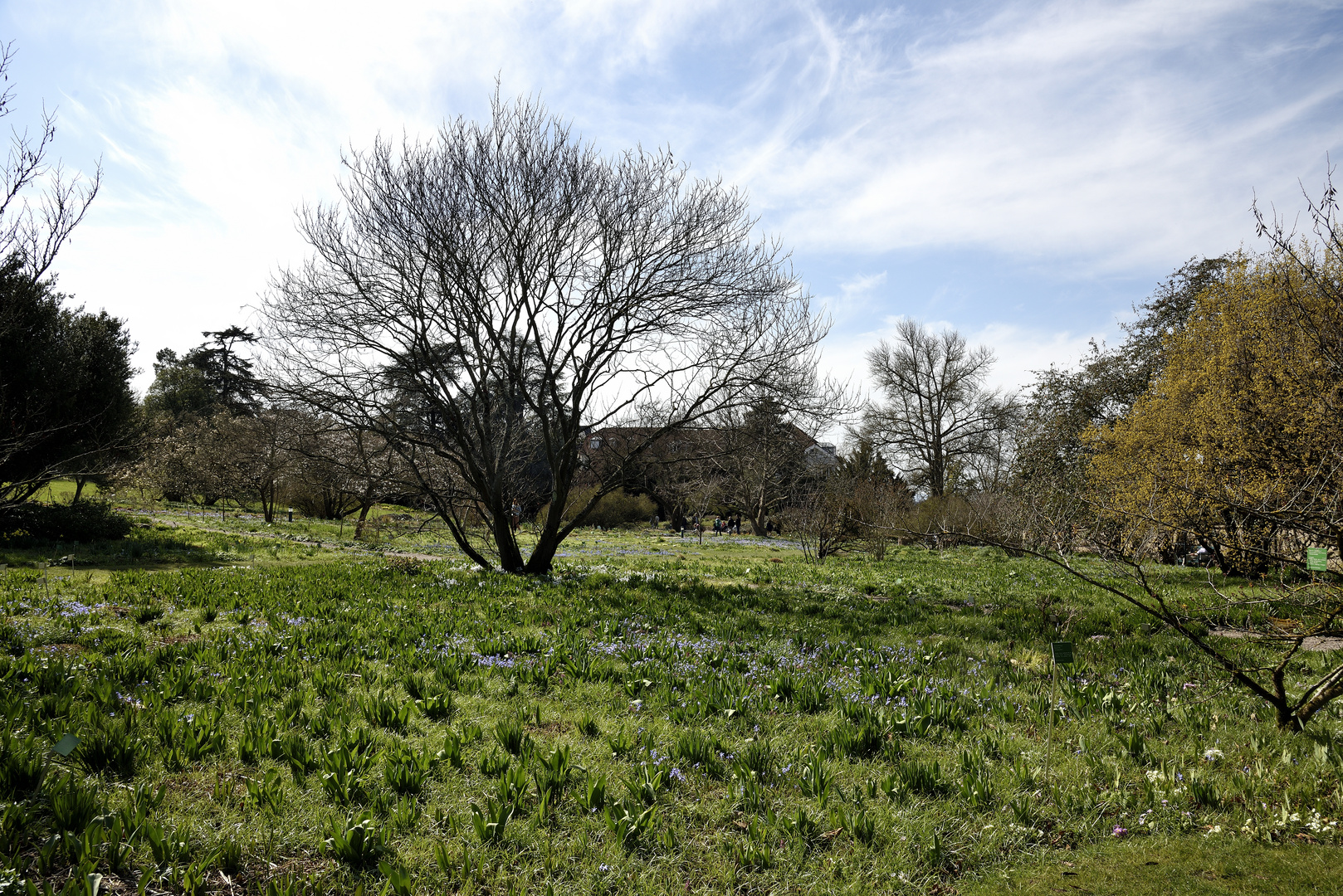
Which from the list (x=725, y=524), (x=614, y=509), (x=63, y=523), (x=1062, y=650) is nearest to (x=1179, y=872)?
(x=1062, y=650)

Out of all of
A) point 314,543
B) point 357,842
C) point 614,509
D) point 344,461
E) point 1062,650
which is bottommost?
point 357,842

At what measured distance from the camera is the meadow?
2889 mm

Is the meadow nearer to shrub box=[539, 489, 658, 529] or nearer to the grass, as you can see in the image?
the grass

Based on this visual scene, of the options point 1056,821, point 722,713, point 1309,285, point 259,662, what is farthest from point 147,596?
point 1309,285

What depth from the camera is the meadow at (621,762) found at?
2889 mm

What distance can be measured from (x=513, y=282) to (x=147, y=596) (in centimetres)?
782

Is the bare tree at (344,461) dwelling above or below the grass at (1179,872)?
above

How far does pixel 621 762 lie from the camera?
157 inches

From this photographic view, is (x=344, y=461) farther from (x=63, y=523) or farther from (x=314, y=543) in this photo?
(x=63, y=523)

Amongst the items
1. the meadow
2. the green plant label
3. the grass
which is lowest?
the grass

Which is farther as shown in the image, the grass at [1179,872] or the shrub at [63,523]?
the shrub at [63,523]

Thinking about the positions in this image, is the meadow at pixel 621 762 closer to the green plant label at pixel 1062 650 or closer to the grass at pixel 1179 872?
the grass at pixel 1179 872

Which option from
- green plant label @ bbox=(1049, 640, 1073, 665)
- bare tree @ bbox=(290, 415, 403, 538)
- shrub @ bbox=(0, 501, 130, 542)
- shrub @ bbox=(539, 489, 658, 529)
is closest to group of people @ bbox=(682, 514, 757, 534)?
shrub @ bbox=(539, 489, 658, 529)

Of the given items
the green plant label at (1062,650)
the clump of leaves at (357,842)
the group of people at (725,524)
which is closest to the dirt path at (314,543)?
the clump of leaves at (357,842)
